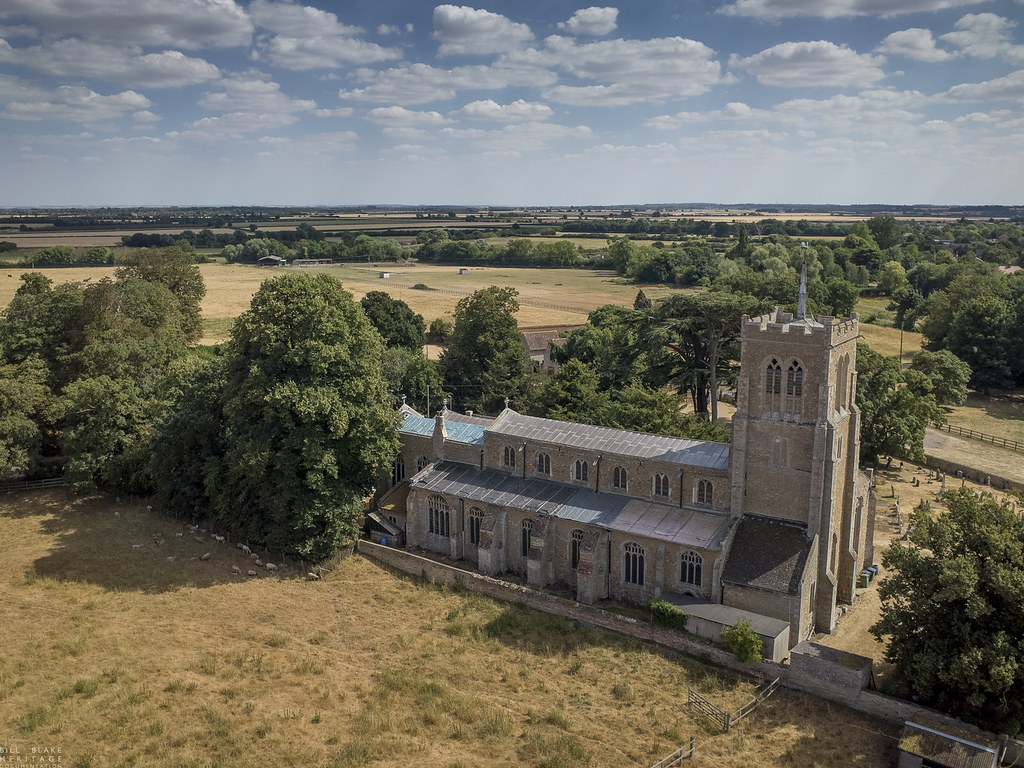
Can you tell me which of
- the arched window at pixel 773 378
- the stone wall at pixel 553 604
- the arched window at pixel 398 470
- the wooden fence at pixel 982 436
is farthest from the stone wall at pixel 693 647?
the wooden fence at pixel 982 436

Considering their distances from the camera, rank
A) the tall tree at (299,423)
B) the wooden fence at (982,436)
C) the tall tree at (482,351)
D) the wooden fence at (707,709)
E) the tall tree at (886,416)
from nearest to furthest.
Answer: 1. the wooden fence at (707,709)
2. the tall tree at (299,423)
3. the tall tree at (886,416)
4. the wooden fence at (982,436)
5. the tall tree at (482,351)

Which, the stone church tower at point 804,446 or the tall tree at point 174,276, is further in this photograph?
the tall tree at point 174,276

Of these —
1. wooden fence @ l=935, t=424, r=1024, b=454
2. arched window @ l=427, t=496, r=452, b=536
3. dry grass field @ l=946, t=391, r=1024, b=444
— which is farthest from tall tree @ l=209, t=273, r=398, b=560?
dry grass field @ l=946, t=391, r=1024, b=444

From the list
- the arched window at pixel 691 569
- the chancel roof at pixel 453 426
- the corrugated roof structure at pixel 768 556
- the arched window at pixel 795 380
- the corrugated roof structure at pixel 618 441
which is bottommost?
the arched window at pixel 691 569

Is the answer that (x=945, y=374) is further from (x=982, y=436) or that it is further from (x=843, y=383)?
(x=843, y=383)

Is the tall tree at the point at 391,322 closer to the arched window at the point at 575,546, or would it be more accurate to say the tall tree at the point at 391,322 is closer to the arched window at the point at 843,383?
the arched window at the point at 575,546

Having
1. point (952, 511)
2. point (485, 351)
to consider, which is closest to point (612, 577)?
point (952, 511)

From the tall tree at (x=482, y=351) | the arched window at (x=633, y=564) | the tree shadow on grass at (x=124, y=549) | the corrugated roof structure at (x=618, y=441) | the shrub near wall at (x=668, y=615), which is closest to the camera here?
the shrub near wall at (x=668, y=615)

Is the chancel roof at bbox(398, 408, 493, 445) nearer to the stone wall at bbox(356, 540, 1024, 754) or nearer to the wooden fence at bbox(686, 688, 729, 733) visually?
the stone wall at bbox(356, 540, 1024, 754)
